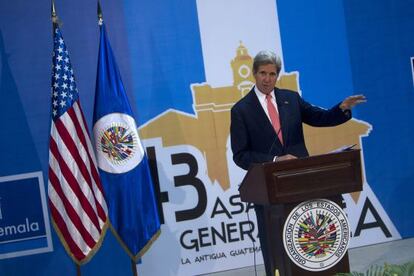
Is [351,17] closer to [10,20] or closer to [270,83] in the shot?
[270,83]

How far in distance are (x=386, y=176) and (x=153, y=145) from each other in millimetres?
1982

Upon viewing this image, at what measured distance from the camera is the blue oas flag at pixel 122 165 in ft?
14.5

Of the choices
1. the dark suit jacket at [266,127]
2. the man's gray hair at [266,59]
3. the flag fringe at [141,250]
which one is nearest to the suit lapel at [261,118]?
the dark suit jacket at [266,127]

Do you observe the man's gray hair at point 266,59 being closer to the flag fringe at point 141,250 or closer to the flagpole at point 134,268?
Result: the flag fringe at point 141,250

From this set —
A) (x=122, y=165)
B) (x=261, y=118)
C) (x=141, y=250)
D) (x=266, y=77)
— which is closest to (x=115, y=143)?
(x=122, y=165)

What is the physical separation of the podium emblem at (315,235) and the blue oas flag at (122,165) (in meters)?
1.51

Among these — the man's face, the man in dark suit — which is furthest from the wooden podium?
the man's face

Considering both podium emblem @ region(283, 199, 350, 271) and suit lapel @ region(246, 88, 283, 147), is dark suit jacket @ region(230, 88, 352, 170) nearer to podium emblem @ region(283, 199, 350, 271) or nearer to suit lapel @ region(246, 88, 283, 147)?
suit lapel @ region(246, 88, 283, 147)

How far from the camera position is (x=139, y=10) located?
16.1 feet

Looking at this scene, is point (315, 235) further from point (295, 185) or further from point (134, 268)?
point (134, 268)

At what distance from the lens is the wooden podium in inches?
125

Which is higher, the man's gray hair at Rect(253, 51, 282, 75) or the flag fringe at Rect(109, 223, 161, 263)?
the man's gray hair at Rect(253, 51, 282, 75)

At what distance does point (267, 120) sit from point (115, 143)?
124 cm

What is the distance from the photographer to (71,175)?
169 inches
